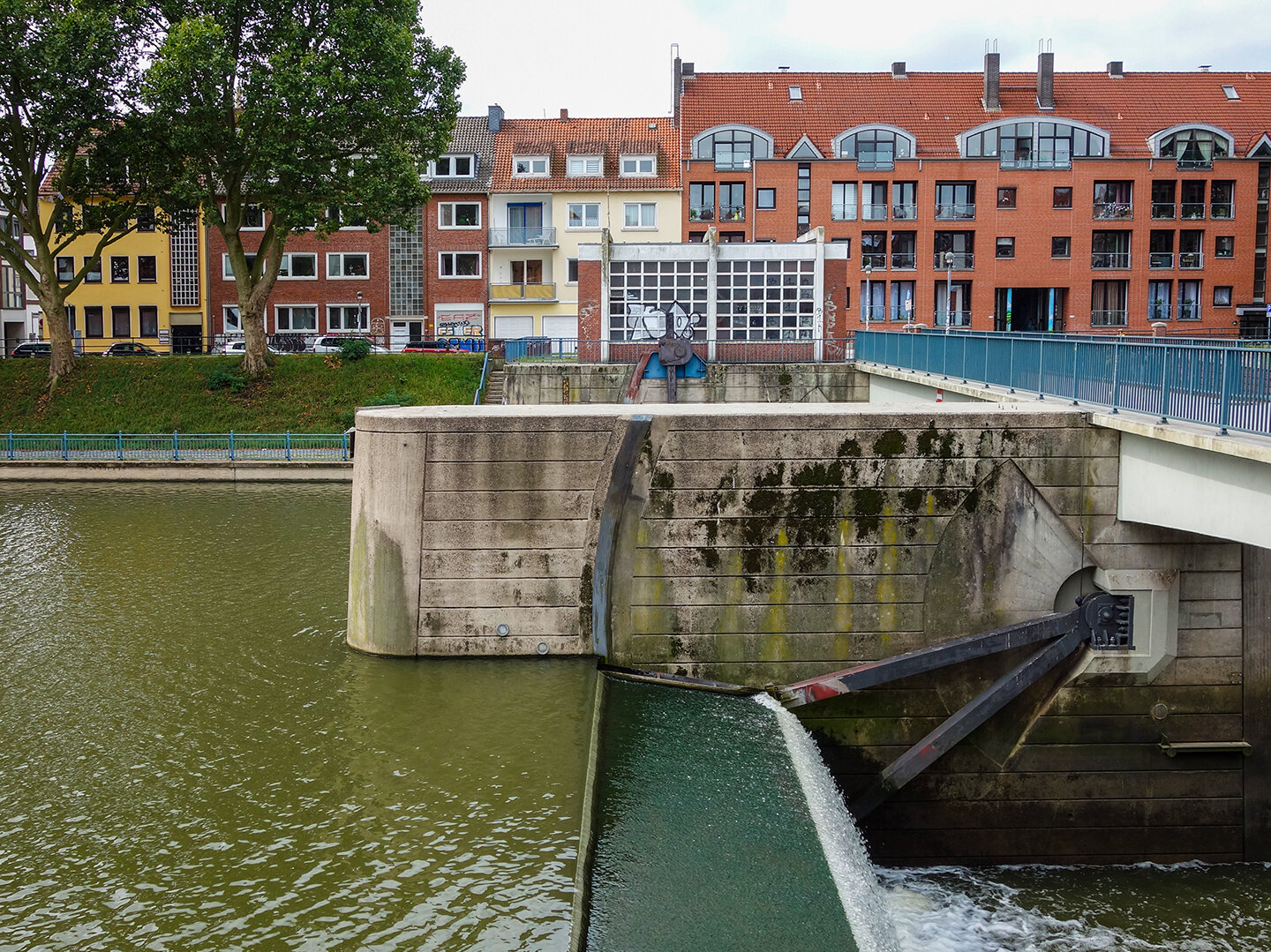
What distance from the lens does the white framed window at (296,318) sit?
63125 mm

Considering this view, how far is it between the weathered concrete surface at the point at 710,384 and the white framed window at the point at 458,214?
88.8ft

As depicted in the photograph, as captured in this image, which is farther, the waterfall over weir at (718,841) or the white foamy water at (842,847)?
the white foamy water at (842,847)

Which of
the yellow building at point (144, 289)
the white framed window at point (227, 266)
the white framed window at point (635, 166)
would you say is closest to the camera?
the white framed window at point (227, 266)

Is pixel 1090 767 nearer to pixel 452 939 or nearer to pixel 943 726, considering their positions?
pixel 943 726

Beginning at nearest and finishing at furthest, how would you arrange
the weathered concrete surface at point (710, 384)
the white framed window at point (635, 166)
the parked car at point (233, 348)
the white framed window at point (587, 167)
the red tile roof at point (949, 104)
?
the weathered concrete surface at point (710, 384) → the parked car at point (233, 348) → the red tile roof at point (949, 104) → the white framed window at point (635, 166) → the white framed window at point (587, 167)

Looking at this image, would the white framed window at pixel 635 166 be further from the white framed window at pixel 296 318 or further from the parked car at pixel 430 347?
the white framed window at pixel 296 318

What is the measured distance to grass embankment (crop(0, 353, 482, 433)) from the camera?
45219mm

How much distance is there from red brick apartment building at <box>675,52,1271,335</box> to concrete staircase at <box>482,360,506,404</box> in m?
17.1

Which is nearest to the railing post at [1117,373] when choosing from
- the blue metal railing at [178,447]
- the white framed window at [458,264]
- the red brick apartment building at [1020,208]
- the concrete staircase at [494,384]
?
the blue metal railing at [178,447]

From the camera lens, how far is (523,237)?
62469mm

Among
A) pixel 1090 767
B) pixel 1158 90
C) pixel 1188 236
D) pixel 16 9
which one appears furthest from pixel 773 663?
pixel 1158 90

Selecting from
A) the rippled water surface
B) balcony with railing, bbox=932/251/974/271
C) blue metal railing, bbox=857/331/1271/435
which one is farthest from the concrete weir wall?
balcony with railing, bbox=932/251/974/271

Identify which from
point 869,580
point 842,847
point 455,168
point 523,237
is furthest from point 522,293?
point 842,847

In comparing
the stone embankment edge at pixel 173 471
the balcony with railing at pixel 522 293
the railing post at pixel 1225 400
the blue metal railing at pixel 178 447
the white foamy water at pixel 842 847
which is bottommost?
the white foamy water at pixel 842 847
